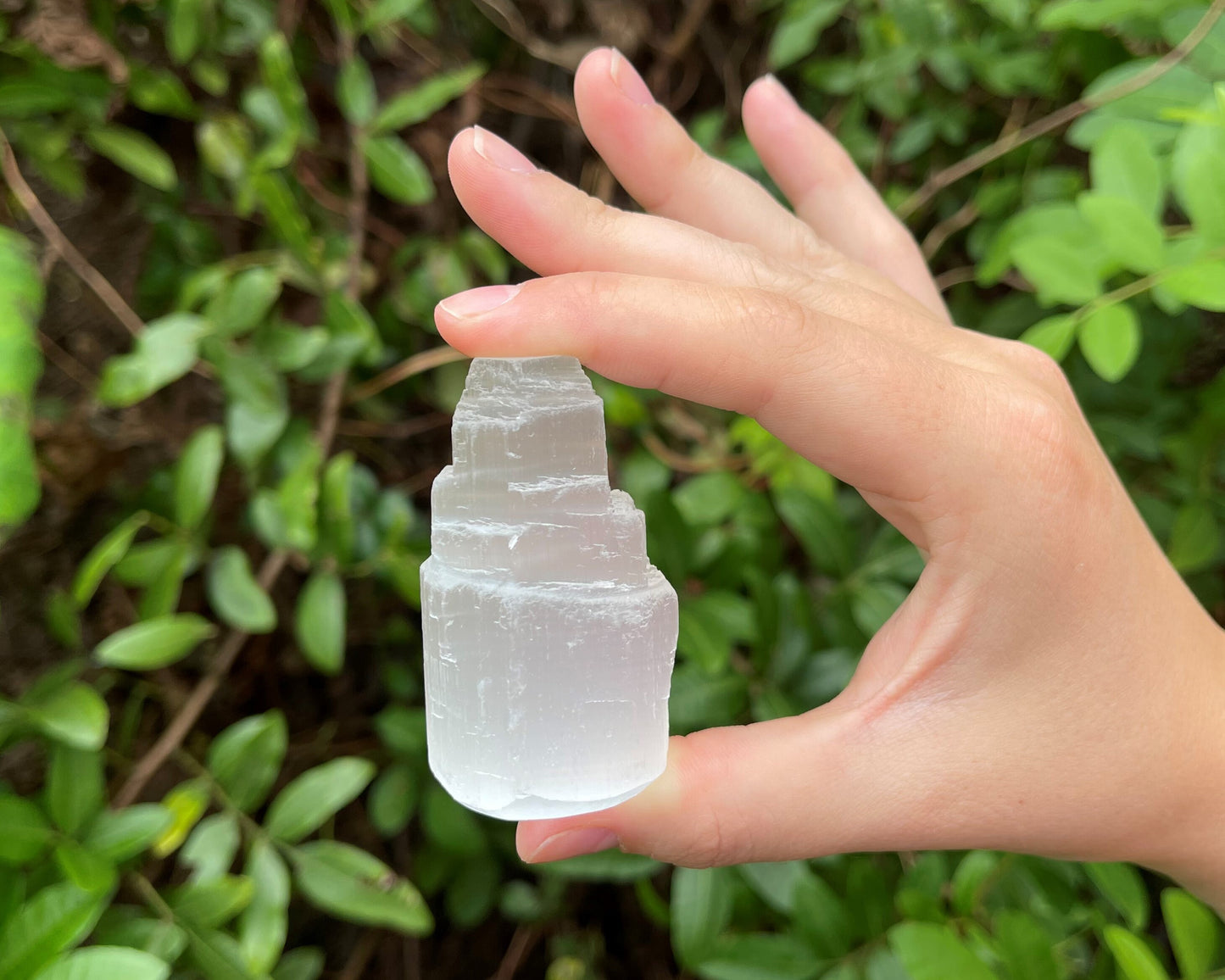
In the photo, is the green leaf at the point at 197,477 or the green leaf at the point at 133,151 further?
the green leaf at the point at 133,151

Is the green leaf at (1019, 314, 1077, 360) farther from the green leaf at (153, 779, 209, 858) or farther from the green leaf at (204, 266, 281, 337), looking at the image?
the green leaf at (153, 779, 209, 858)

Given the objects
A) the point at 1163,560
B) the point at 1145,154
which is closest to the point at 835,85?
the point at 1145,154

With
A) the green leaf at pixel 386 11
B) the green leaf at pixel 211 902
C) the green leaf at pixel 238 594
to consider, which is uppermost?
the green leaf at pixel 386 11

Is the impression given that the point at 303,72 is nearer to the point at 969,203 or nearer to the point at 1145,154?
the point at 969,203

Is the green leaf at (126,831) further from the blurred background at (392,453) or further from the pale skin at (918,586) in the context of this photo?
the pale skin at (918,586)

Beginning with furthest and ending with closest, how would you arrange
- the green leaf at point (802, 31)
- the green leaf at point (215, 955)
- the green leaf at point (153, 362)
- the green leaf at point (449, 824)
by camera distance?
the green leaf at point (802, 31), the green leaf at point (449, 824), the green leaf at point (153, 362), the green leaf at point (215, 955)

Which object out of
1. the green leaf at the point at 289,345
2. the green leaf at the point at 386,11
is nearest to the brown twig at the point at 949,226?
the green leaf at the point at 386,11
